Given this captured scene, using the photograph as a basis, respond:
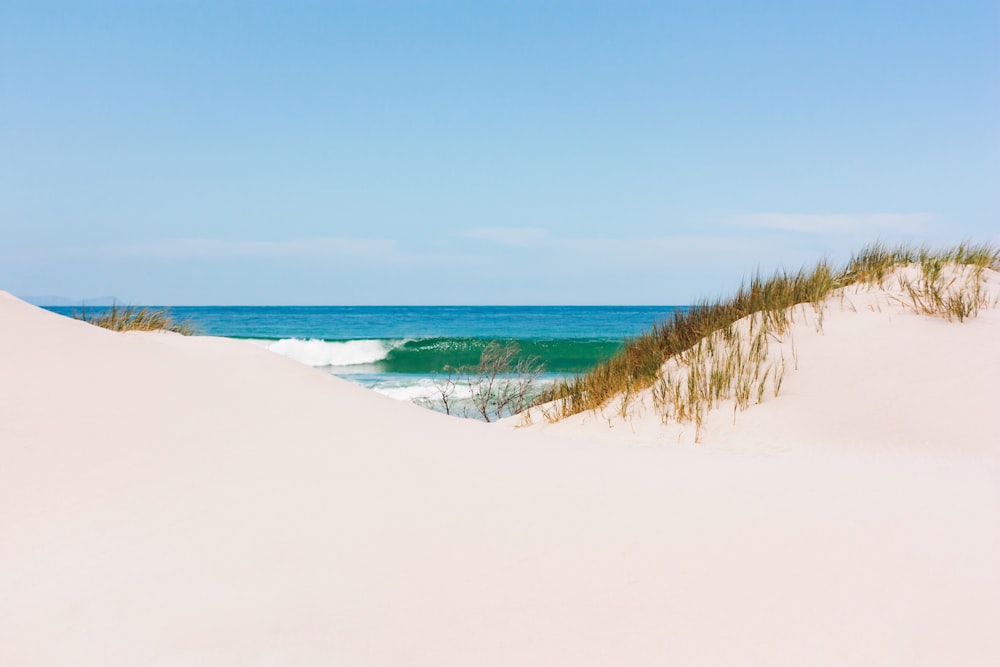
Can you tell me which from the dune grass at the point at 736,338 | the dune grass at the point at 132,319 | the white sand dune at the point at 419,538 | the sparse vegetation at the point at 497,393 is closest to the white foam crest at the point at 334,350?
the sparse vegetation at the point at 497,393

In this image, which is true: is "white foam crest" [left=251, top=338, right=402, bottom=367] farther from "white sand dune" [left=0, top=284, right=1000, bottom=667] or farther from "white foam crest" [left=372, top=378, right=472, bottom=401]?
"white sand dune" [left=0, top=284, right=1000, bottom=667]

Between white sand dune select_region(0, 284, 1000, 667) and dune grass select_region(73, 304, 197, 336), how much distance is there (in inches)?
129

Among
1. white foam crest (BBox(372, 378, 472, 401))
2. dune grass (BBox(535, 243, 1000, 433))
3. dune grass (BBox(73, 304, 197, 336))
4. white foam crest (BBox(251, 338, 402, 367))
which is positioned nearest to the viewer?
dune grass (BBox(535, 243, 1000, 433))

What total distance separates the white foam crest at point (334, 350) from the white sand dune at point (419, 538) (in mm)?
18161

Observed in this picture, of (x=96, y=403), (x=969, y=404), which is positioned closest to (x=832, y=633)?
(x=96, y=403)

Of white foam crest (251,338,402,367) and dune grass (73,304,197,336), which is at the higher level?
dune grass (73,304,197,336)

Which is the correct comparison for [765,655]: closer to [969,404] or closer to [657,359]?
[969,404]

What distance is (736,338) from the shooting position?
261 inches

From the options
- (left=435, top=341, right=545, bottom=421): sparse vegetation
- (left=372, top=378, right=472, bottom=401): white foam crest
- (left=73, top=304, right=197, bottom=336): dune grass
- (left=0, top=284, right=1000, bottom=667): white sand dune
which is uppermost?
(left=73, top=304, right=197, bottom=336): dune grass

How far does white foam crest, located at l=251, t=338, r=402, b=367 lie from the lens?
73.6ft

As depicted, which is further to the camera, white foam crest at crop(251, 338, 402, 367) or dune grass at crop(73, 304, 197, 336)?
white foam crest at crop(251, 338, 402, 367)

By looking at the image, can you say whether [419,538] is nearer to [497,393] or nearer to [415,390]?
[497,393]

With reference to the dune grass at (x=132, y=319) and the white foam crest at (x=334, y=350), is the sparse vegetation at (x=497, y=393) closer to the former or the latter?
the dune grass at (x=132, y=319)

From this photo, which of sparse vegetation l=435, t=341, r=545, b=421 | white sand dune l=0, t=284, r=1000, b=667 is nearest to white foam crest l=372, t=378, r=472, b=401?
sparse vegetation l=435, t=341, r=545, b=421
